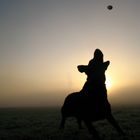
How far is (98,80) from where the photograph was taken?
48.1 feet

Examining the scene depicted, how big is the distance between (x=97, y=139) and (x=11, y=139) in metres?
3.63

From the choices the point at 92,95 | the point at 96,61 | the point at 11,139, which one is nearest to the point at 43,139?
the point at 11,139

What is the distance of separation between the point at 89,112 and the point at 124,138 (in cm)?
158

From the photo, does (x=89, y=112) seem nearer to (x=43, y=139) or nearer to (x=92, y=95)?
(x=92, y=95)

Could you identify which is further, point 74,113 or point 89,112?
point 74,113

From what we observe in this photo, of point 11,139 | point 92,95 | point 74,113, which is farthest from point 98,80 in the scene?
point 11,139

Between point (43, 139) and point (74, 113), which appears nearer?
point (43, 139)

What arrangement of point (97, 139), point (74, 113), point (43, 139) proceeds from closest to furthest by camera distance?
point (97, 139)
point (43, 139)
point (74, 113)

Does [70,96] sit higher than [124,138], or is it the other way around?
[70,96]

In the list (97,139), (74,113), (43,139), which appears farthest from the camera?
(74,113)

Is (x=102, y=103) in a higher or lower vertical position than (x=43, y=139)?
higher

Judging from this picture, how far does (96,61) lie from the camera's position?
14.8 m

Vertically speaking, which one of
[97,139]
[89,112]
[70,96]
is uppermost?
[70,96]

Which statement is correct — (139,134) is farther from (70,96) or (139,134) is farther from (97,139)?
(70,96)
